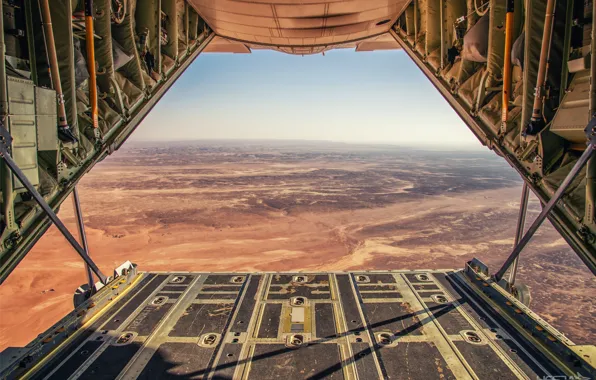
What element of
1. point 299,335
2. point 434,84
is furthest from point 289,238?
point 299,335

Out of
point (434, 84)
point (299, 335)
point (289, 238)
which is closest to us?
point (299, 335)

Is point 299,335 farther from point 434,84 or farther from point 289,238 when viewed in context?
point 289,238

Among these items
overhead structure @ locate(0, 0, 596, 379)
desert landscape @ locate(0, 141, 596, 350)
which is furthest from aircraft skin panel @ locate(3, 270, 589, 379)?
desert landscape @ locate(0, 141, 596, 350)

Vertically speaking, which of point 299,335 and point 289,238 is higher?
point 299,335

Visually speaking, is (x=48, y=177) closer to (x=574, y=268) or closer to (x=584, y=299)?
(x=584, y=299)

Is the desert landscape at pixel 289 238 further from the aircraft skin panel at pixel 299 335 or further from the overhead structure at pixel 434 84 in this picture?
the overhead structure at pixel 434 84

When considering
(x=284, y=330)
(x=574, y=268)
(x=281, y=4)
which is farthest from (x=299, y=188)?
(x=284, y=330)
